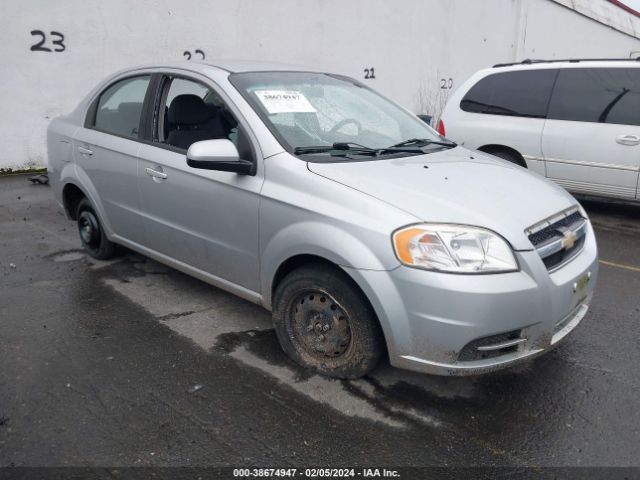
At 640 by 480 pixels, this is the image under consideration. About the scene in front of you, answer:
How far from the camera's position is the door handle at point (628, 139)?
236 inches

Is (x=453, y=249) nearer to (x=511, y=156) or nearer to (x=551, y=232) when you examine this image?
(x=551, y=232)

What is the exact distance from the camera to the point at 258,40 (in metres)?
10.8

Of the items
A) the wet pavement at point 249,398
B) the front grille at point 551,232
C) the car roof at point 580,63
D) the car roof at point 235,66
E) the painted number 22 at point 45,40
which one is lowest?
the wet pavement at point 249,398

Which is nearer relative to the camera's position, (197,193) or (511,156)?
(197,193)

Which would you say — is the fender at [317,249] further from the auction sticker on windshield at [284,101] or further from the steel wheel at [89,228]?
the steel wheel at [89,228]

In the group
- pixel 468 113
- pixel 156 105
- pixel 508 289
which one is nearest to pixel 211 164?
pixel 156 105

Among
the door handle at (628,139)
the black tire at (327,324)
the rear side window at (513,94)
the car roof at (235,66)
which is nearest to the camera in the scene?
the black tire at (327,324)

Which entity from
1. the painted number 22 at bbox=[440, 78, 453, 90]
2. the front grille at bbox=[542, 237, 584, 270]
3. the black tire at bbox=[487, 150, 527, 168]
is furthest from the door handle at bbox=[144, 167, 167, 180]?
the painted number 22 at bbox=[440, 78, 453, 90]

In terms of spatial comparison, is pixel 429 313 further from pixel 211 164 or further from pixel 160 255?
pixel 160 255

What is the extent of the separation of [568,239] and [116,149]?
3.21m

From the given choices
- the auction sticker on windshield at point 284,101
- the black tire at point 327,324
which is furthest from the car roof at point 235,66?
the black tire at point 327,324

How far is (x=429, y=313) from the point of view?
257 cm

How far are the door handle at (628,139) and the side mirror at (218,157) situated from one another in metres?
4.73

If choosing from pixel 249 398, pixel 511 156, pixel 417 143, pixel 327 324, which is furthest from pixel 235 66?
pixel 511 156
